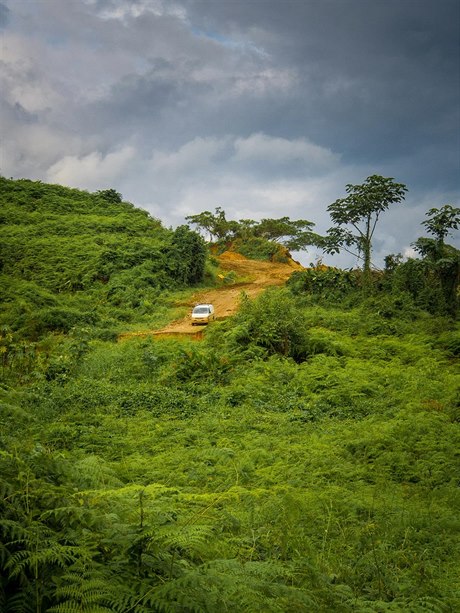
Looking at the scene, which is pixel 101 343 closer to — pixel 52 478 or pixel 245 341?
pixel 245 341

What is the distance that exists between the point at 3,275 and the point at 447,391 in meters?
25.4

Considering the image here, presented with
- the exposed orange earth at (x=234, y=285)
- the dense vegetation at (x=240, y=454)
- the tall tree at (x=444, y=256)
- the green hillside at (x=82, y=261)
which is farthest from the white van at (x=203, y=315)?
the tall tree at (x=444, y=256)

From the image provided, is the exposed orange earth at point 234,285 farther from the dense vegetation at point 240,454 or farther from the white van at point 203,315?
the dense vegetation at point 240,454

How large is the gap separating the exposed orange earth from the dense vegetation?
2219 mm

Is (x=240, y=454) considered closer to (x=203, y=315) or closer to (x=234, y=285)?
(x=203, y=315)

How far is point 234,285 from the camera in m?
34.1

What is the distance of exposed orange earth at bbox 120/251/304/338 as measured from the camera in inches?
921

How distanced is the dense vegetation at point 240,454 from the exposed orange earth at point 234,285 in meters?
2.22

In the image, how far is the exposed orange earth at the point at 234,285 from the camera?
2340cm

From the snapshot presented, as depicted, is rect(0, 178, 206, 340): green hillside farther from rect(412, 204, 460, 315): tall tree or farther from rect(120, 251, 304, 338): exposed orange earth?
rect(412, 204, 460, 315): tall tree

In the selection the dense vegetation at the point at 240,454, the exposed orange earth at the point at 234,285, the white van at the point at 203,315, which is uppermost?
the exposed orange earth at the point at 234,285

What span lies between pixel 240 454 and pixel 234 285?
26.3 meters

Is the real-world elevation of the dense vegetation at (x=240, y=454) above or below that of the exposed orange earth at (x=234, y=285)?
below

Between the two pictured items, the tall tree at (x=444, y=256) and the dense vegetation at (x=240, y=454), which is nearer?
the dense vegetation at (x=240, y=454)
